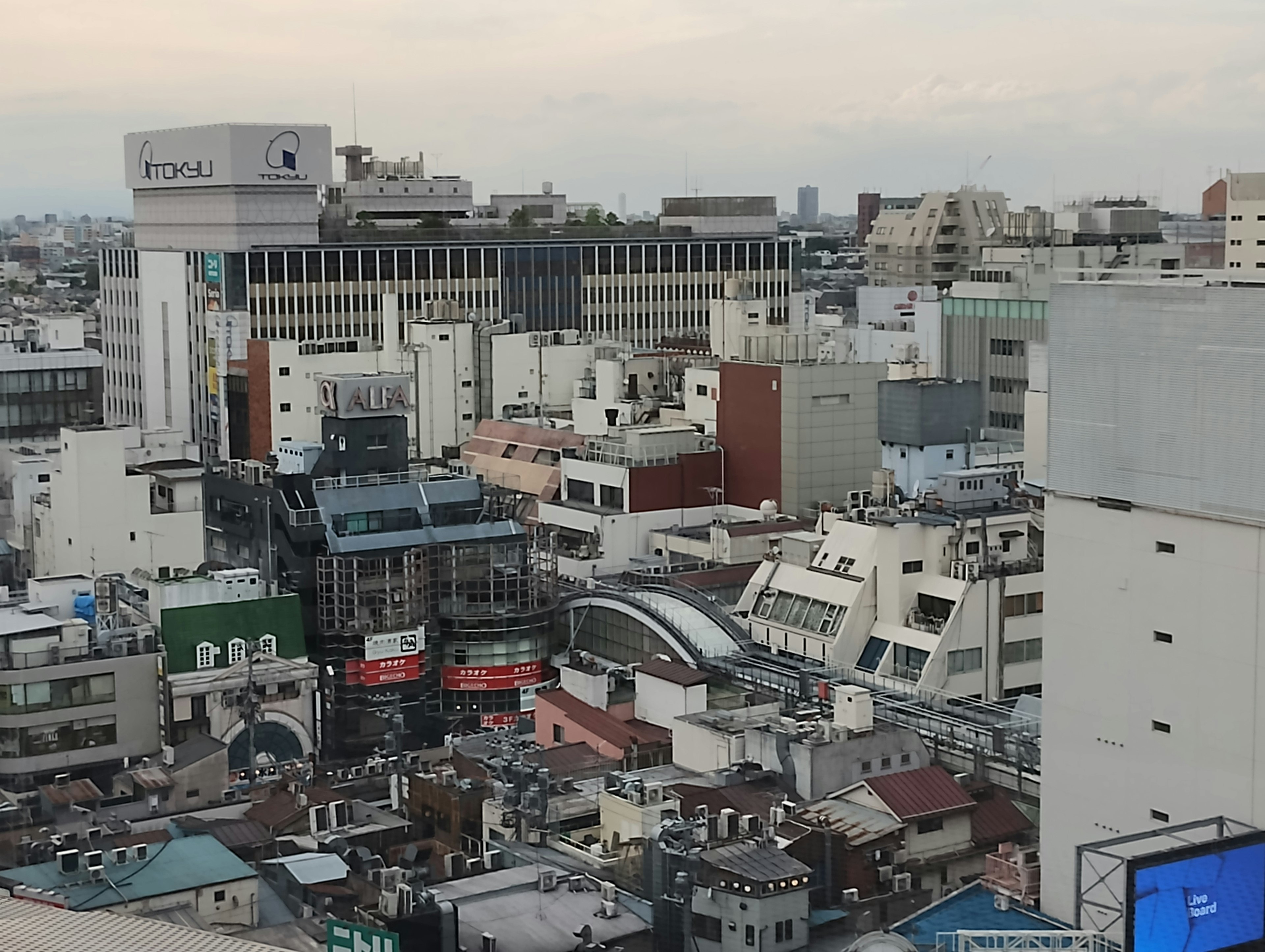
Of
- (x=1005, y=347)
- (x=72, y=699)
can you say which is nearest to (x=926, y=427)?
(x=72, y=699)

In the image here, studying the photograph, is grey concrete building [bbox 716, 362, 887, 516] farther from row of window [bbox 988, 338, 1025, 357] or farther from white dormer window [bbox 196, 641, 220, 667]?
white dormer window [bbox 196, 641, 220, 667]

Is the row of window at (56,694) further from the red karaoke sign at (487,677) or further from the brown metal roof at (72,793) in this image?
the red karaoke sign at (487,677)

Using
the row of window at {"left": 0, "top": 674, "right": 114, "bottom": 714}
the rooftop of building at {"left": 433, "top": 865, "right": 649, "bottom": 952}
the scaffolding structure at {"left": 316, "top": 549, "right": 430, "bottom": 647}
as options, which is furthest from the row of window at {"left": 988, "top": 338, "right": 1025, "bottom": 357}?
the rooftop of building at {"left": 433, "top": 865, "right": 649, "bottom": 952}

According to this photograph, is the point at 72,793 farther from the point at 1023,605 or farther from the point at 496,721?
the point at 1023,605

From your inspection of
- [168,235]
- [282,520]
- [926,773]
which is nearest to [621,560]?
[282,520]

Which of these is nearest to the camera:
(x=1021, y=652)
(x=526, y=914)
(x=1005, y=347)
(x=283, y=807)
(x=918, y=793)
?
(x=526, y=914)

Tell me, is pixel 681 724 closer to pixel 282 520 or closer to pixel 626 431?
pixel 282 520

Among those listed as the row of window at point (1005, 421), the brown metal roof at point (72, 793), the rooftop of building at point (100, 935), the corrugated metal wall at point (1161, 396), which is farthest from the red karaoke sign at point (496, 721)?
the row of window at point (1005, 421)
